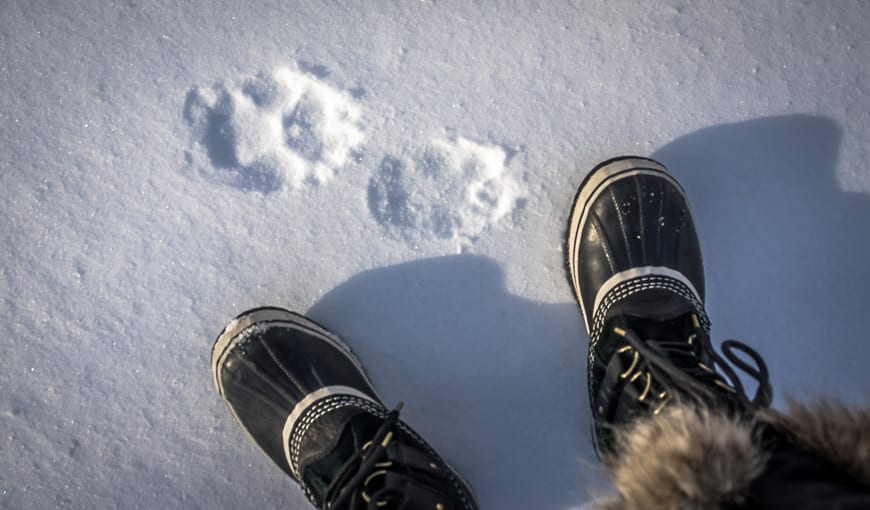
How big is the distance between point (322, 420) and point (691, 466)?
0.59 m

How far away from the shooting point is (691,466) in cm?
53

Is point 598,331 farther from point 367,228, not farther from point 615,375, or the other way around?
point 367,228

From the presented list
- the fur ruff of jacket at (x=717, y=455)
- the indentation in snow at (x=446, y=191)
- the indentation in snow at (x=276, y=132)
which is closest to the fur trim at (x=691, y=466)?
the fur ruff of jacket at (x=717, y=455)

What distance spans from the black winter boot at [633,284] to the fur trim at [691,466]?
0.26 meters

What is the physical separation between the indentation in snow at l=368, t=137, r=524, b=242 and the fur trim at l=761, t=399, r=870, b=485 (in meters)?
0.54

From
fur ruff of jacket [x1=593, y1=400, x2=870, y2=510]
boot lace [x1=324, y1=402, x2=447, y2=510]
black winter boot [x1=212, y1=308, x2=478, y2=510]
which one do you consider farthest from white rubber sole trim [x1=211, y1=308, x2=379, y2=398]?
fur ruff of jacket [x1=593, y1=400, x2=870, y2=510]

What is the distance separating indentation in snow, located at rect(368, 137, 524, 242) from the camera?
3.33 feet

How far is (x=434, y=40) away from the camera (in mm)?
1034

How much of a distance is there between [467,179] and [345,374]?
398 mm

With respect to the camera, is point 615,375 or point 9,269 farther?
point 9,269

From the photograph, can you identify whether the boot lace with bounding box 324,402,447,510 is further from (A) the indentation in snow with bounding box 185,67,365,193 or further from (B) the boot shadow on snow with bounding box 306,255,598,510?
(A) the indentation in snow with bounding box 185,67,365,193

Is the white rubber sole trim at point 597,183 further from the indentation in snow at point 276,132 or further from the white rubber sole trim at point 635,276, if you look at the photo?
the indentation in snow at point 276,132

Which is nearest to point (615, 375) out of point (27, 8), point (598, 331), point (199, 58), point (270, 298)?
point (598, 331)

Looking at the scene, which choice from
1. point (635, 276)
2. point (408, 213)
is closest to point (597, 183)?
point (635, 276)
